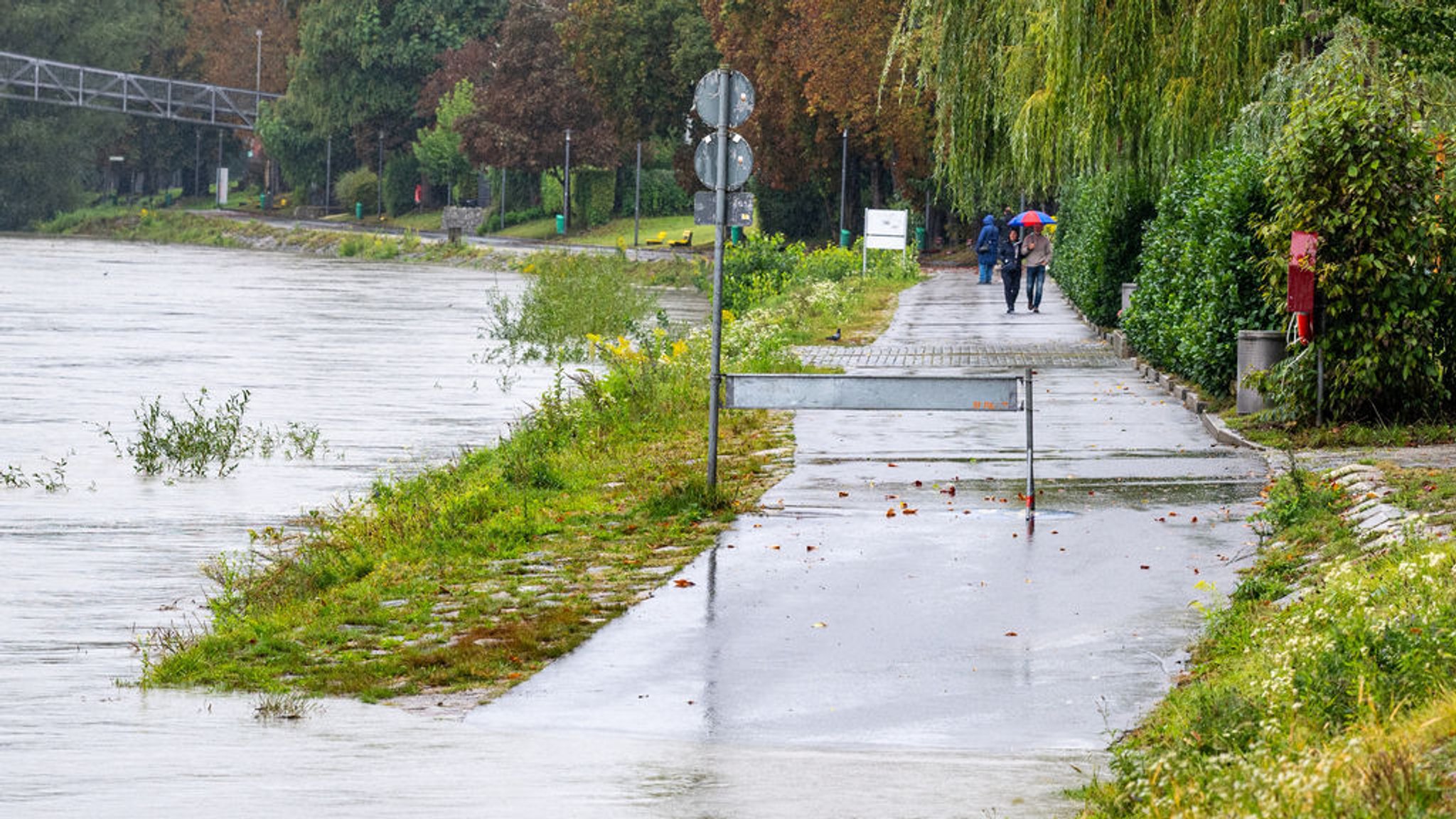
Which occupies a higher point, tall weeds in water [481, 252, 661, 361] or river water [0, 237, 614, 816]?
tall weeds in water [481, 252, 661, 361]

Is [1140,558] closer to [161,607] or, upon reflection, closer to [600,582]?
[600,582]

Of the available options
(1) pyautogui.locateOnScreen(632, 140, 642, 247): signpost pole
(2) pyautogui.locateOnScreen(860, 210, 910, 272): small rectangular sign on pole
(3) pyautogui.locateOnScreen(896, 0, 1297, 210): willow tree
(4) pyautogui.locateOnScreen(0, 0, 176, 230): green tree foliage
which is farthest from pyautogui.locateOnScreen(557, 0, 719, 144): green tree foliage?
(3) pyautogui.locateOnScreen(896, 0, 1297, 210): willow tree

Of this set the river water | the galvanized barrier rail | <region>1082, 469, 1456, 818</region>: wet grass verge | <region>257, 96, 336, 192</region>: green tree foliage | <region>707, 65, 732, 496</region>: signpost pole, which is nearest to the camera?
<region>1082, 469, 1456, 818</region>: wet grass verge

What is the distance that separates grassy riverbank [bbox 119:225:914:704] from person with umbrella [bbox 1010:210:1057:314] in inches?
613

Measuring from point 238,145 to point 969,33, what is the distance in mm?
120562

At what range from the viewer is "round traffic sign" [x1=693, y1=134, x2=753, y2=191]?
14.5 m

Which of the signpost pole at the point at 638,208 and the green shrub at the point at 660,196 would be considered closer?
the signpost pole at the point at 638,208

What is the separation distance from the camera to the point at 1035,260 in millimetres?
39062

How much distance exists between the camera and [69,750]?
8.36 meters

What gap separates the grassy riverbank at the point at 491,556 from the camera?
398 inches

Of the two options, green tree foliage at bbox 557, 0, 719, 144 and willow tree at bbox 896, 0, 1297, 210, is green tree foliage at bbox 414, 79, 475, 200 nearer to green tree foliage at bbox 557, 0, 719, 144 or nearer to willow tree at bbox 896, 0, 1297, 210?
green tree foliage at bbox 557, 0, 719, 144

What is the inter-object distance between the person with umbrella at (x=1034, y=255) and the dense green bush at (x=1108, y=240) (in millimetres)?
1535

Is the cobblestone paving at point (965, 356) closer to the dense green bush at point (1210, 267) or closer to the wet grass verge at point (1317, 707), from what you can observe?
the dense green bush at point (1210, 267)

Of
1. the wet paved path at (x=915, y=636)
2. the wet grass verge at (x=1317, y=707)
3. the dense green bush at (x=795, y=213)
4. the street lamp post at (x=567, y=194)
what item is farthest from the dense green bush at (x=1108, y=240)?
→ the street lamp post at (x=567, y=194)
